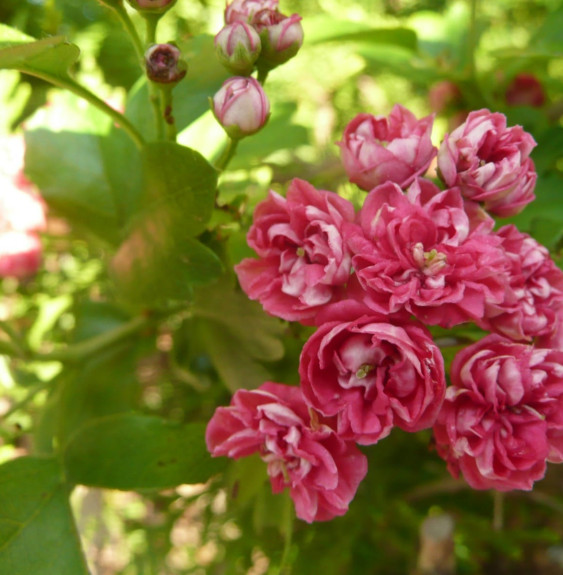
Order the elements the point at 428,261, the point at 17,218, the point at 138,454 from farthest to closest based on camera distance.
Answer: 1. the point at 17,218
2. the point at 138,454
3. the point at 428,261

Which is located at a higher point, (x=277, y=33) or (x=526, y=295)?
(x=277, y=33)

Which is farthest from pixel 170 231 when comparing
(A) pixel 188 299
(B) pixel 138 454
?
→ (B) pixel 138 454

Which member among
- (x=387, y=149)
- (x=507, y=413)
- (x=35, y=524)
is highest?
(x=387, y=149)

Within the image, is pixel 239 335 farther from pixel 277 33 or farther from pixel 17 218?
pixel 17 218

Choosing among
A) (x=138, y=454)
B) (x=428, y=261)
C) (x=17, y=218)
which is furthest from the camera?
(x=17, y=218)

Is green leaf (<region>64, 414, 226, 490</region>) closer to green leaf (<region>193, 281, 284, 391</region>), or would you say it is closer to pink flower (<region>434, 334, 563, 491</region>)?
green leaf (<region>193, 281, 284, 391</region>)

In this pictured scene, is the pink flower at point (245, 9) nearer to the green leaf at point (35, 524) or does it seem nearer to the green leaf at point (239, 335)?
the green leaf at point (239, 335)

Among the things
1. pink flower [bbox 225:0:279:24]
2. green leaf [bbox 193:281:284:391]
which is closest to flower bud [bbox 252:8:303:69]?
pink flower [bbox 225:0:279:24]
